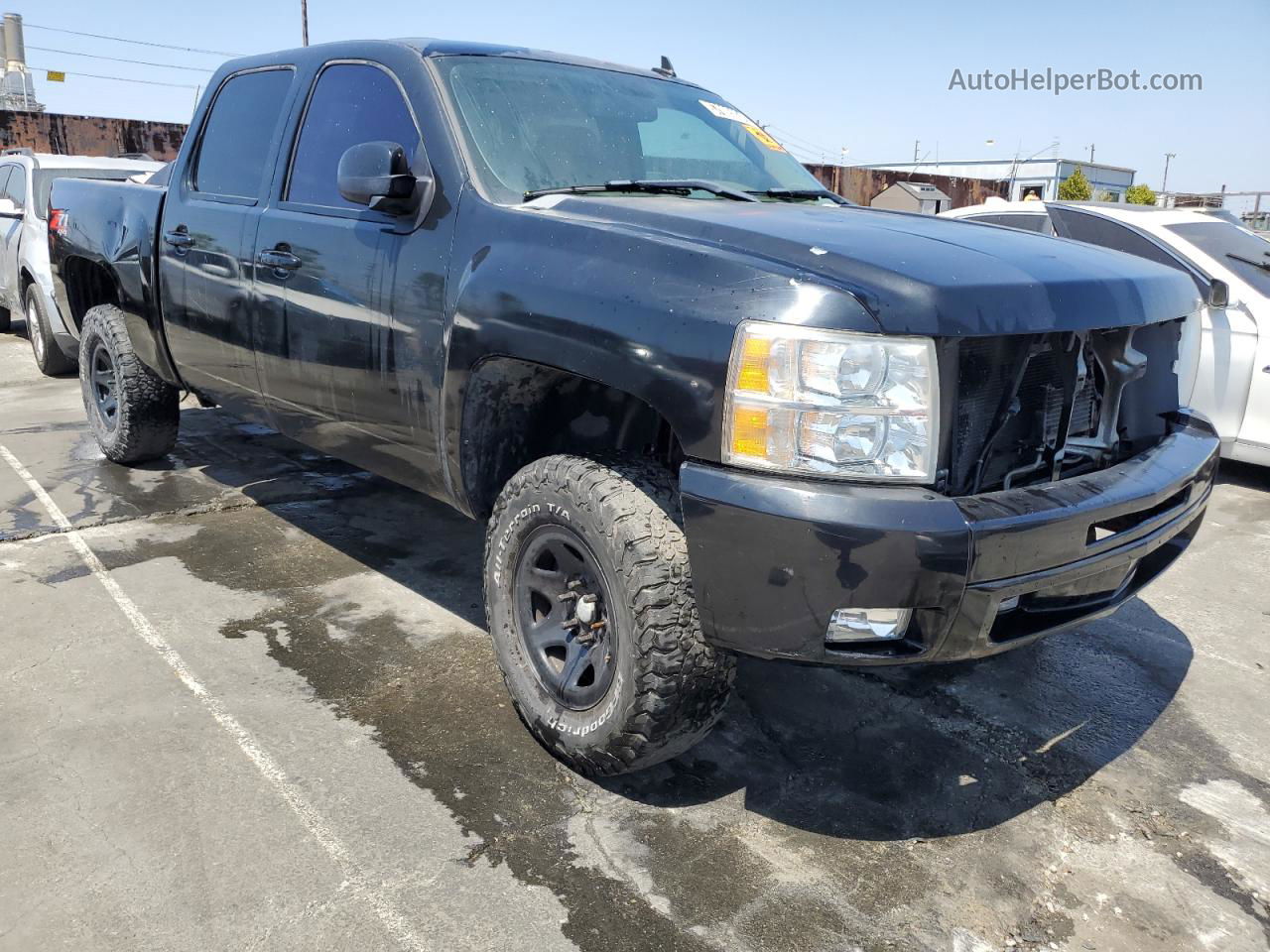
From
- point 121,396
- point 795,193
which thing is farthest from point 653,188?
point 121,396

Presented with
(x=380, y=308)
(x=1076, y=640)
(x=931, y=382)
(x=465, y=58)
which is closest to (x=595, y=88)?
(x=465, y=58)

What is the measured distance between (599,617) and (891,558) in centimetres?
83

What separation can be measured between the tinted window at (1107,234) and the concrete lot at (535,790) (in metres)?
2.73

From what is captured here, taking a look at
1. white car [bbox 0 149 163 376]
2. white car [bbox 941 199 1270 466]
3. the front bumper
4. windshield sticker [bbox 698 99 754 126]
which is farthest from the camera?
white car [bbox 0 149 163 376]

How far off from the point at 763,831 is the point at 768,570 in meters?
0.81

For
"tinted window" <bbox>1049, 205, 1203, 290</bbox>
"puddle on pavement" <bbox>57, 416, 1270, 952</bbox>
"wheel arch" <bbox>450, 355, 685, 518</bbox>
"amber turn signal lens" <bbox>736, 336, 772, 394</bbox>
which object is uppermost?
"tinted window" <bbox>1049, 205, 1203, 290</bbox>

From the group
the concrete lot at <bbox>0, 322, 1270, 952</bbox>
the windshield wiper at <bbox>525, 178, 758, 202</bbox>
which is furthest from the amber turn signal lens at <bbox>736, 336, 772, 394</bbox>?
the concrete lot at <bbox>0, 322, 1270, 952</bbox>

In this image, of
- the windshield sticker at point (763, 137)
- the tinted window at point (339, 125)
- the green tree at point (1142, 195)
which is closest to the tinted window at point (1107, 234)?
the windshield sticker at point (763, 137)

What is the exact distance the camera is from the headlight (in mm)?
2012

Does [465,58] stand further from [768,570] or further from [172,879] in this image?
[172,879]

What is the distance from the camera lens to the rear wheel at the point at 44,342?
304 inches

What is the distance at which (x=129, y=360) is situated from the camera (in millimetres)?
4852

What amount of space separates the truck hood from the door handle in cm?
108

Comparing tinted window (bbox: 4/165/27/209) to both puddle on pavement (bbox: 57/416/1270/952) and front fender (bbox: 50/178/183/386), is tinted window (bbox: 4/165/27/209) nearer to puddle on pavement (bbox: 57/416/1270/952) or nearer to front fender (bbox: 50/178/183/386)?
front fender (bbox: 50/178/183/386)
